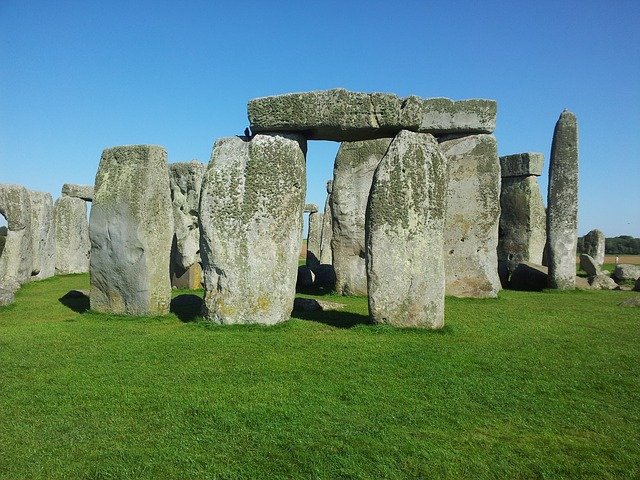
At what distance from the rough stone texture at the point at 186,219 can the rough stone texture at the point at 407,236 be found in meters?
6.06

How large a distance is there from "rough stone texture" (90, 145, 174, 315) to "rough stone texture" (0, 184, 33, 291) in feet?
16.8

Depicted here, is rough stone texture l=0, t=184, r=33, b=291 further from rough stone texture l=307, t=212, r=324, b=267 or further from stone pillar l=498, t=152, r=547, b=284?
stone pillar l=498, t=152, r=547, b=284

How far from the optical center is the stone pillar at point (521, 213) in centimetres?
1405

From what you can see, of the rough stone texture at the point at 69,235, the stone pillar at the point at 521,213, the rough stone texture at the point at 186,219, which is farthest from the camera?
the rough stone texture at the point at 69,235

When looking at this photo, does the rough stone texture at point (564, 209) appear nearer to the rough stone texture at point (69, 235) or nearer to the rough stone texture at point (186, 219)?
the rough stone texture at point (186, 219)

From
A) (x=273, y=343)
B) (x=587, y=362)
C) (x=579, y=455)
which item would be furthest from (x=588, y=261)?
(x=579, y=455)

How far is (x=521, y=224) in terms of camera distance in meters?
14.2

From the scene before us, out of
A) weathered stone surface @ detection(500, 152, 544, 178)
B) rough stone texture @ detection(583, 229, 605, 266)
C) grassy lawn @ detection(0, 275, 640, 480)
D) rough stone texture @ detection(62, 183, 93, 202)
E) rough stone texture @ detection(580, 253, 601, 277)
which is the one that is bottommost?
grassy lawn @ detection(0, 275, 640, 480)

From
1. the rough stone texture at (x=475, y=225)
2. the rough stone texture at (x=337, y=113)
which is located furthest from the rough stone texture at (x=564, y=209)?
the rough stone texture at (x=337, y=113)

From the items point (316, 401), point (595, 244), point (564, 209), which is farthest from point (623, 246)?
point (316, 401)

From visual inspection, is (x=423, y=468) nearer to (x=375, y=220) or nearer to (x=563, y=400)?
(x=563, y=400)

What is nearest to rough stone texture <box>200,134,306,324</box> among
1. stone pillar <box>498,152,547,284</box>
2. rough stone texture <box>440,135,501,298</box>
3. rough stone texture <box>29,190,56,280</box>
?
rough stone texture <box>440,135,501,298</box>

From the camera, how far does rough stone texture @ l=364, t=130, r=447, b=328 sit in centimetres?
653

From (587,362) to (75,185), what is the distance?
15.4 meters
